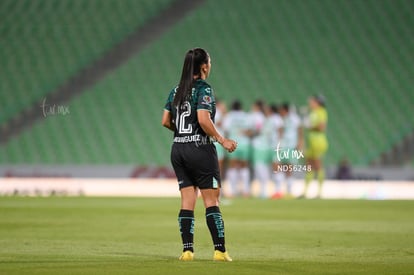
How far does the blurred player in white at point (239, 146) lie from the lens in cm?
2245

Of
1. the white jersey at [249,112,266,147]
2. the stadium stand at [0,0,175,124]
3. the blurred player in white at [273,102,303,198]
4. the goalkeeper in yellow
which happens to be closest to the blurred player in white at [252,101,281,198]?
the white jersey at [249,112,266,147]

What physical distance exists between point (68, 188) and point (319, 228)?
1203cm

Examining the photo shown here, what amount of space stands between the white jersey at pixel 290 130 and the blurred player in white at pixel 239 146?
0.98 metres

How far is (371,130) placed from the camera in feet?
94.8

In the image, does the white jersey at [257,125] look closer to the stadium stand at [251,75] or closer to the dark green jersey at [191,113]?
the stadium stand at [251,75]

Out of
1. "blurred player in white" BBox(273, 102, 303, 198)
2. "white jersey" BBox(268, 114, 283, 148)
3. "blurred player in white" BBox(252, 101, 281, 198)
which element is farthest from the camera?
"blurred player in white" BBox(252, 101, 281, 198)

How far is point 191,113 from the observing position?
8820mm

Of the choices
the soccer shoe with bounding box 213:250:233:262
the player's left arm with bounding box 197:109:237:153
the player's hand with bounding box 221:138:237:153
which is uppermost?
the player's left arm with bounding box 197:109:237:153

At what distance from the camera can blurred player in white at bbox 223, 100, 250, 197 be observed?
884 inches

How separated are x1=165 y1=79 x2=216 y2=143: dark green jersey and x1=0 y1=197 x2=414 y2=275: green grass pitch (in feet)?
4.05

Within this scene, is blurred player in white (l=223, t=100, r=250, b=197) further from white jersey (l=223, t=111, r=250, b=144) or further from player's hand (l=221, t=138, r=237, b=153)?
→ player's hand (l=221, t=138, r=237, b=153)

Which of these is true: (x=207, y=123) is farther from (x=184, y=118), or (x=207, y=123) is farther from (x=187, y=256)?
(x=187, y=256)

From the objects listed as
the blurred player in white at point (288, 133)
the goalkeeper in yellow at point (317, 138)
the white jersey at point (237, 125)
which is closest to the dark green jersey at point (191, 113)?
the goalkeeper in yellow at point (317, 138)

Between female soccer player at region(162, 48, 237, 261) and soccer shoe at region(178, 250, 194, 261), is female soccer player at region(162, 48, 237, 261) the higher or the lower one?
the higher one
